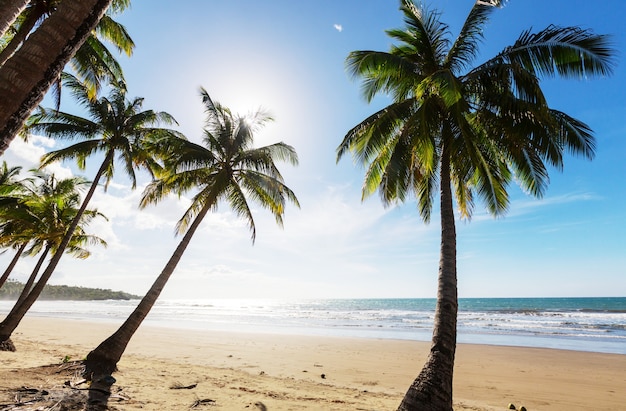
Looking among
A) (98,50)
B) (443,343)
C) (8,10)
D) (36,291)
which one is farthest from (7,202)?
(443,343)

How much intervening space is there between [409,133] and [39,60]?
279 inches

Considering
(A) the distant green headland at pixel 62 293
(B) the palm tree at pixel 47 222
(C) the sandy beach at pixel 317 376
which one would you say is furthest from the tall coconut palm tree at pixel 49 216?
(A) the distant green headland at pixel 62 293

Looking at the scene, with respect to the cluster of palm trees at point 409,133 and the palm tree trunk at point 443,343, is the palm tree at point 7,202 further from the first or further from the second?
the palm tree trunk at point 443,343

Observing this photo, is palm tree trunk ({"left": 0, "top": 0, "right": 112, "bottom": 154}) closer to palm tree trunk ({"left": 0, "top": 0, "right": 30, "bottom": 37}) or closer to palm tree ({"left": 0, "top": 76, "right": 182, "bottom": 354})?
palm tree trunk ({"left": 0, "top": 0, "right": 30, "bottom": 37})

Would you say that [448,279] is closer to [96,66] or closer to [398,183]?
[398,183]

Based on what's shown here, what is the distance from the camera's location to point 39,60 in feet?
7.86

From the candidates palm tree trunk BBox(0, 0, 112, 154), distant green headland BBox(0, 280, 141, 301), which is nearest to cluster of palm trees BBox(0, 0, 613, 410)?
palm tree trunk BBox(0, 0, 112, 154)

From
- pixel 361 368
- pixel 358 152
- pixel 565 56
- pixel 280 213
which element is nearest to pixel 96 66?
pixel 280 213

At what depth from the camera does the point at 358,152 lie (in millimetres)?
8680

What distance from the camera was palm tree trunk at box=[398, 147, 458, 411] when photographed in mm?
5023

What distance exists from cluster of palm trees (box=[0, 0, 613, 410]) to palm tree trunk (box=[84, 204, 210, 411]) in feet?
0.09

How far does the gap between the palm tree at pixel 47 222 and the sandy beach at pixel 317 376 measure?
1.28 metres

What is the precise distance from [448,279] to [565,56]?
16.1 ft

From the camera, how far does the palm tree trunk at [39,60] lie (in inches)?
87.6
